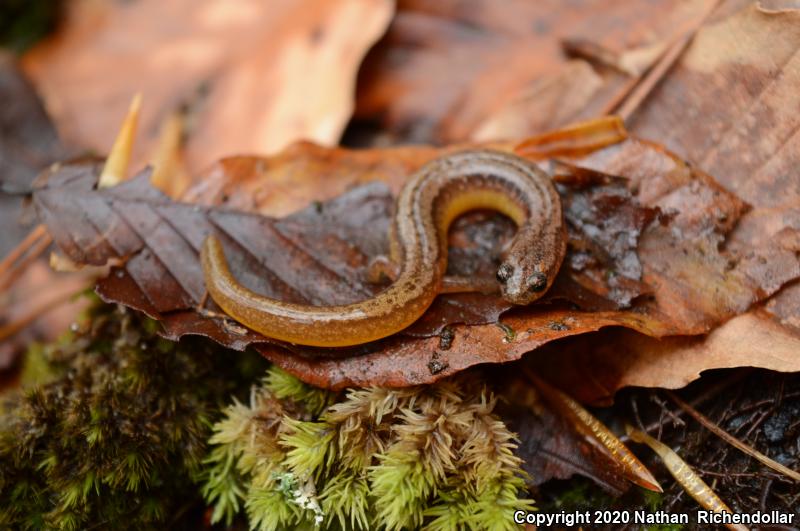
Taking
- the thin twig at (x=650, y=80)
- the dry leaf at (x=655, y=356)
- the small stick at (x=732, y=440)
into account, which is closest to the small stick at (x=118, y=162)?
the dry leaf at (x=655, y=356)

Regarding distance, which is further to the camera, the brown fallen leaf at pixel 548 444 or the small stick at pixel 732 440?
the brown fallen leaf at pixel 548 444

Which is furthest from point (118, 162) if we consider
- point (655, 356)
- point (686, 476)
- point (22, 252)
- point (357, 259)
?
point (686, 476)

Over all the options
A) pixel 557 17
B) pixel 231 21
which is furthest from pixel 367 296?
pixel 231 21

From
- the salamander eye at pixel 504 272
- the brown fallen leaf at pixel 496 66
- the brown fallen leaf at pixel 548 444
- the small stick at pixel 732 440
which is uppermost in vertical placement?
the brown fallen leaf at pixel 496 66

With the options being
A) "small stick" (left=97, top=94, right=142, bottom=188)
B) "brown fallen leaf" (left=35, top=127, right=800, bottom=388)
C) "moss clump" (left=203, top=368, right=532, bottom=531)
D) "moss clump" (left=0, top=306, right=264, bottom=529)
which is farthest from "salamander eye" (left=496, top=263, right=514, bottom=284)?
"small stick" (left=97, top=94, right=142, bottom=188)

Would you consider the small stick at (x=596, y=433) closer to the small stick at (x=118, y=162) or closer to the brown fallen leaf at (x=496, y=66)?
the brown fallen leaf at (x=496, y=66)

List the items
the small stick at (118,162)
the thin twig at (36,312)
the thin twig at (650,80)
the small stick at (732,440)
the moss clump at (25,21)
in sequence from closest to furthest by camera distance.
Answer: the small stick at (732,440)
the small stick at (118,162)
the thin twig at (650,80)
the thin twig at (36,312)
the moss clump at (25,21)

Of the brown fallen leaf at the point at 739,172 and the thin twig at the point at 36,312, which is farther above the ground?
the brown fallen leaf at the point at 739,172
